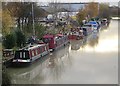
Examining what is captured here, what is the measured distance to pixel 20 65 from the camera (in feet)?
32.1

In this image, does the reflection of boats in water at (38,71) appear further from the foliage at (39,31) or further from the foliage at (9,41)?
the foliage at (39,31)

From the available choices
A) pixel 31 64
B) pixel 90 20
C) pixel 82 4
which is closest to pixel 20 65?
pixel 31 64

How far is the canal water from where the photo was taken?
836cm

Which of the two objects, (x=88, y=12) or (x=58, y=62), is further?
(x=88, y=12)

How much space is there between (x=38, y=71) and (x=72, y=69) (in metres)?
0.94

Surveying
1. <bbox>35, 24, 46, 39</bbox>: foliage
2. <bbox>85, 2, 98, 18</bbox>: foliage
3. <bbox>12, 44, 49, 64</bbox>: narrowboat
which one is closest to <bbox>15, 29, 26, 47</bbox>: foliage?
<bbox>12, 44, 49, 64</bbox>: narrowboat

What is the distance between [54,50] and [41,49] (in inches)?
65.6

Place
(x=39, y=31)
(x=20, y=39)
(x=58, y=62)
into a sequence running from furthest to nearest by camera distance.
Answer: (x=39, y=31)
(x=20, y=39)
(x=58, y=62)

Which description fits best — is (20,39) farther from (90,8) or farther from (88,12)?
(90,8)

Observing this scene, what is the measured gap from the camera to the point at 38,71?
9609 millimetres

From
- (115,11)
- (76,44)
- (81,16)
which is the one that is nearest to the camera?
(76,44)

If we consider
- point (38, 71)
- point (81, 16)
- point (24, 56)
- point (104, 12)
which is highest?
point (104, 12)

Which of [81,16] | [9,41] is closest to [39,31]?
[9,41]

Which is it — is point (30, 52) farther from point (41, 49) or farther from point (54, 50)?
point (54, 50)
